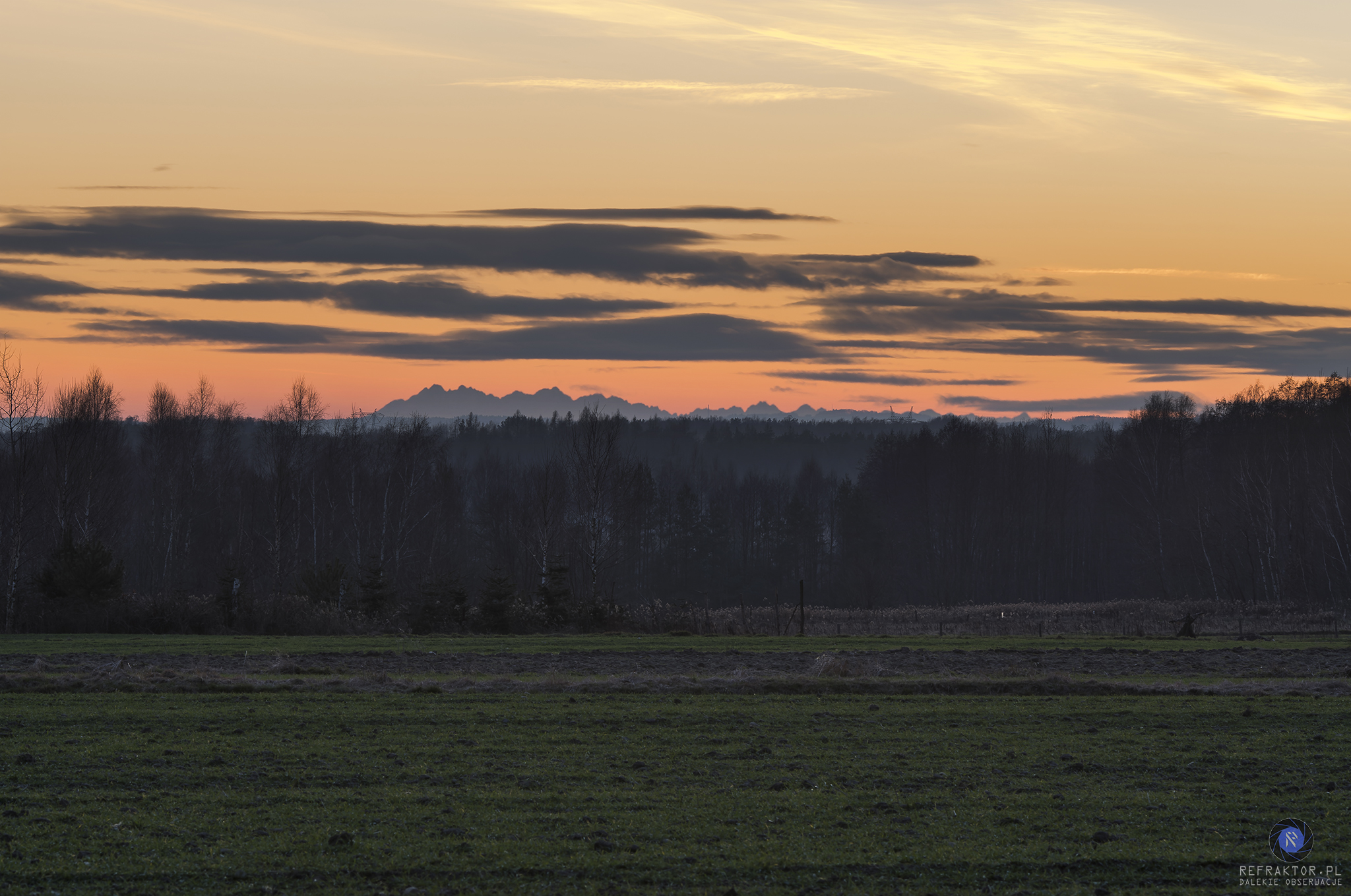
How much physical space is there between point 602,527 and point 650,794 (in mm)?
60407

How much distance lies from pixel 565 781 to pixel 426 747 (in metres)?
3.63

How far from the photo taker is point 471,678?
91.1 ft

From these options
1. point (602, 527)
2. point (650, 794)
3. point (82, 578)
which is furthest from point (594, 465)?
point (650, 794)

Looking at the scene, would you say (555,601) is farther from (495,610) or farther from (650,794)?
(650,794)

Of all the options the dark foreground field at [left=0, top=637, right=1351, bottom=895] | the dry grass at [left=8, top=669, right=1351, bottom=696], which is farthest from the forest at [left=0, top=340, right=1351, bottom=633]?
the dark foreground field at [left=0, top=637, right=1351, bottom=895]

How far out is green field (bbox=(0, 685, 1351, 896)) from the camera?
10391 millimetres

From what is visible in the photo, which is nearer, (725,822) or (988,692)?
(725,822)

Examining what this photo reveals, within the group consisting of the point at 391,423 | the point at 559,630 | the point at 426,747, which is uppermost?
the point at 391,423

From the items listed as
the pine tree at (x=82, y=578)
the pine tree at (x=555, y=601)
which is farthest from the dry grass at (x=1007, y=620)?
the pine tree at (x=82, y=578)

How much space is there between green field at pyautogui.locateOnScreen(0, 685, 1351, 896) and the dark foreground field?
0.06m

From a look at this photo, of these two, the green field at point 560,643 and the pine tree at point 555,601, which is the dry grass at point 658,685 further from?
the pine tree at point 555,601

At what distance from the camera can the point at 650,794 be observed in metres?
13.9

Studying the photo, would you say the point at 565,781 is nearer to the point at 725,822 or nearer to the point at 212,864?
the point at 725,822

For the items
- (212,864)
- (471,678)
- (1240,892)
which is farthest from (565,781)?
(471,678)
